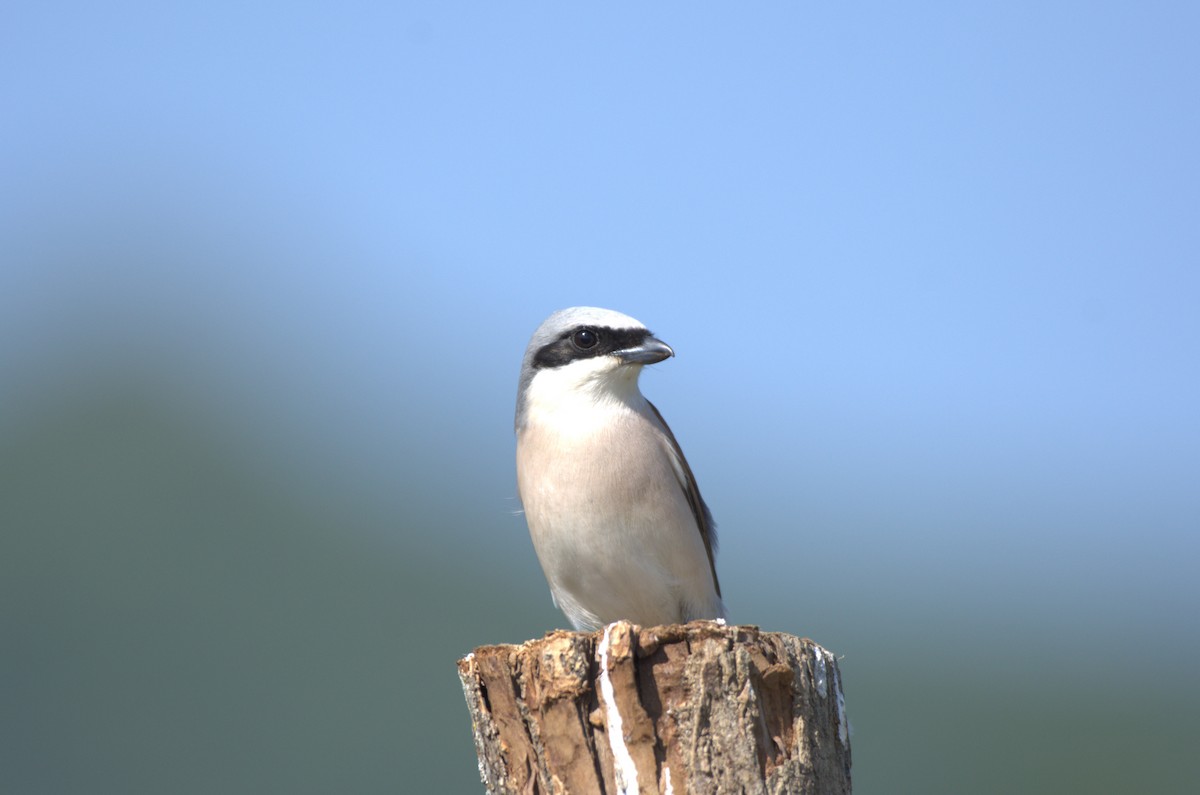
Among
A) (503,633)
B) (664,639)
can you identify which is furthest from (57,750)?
(664,639)

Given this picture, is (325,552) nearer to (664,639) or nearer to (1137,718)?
(1137,718)

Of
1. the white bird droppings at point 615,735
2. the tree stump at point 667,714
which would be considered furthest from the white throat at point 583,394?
the white bird droppings at point 615,735

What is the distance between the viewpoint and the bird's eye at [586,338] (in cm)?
786

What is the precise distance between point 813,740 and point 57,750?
2125cm

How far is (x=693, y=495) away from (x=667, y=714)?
3.32 meters

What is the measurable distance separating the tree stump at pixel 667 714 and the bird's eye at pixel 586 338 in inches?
112

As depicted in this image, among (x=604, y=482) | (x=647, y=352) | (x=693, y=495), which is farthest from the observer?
(x=693, y=495)

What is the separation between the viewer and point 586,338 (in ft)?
25.8

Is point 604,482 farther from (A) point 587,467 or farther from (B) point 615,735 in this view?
(B) point 615,735

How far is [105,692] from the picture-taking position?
2459 centimetres

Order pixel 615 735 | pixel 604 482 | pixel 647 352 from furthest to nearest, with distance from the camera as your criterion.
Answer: pixel 647 352 → pixel 604 482 → pixel 615 735

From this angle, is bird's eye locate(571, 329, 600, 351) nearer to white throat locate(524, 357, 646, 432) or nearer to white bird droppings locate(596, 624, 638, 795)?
white throat locate(524, 357, 646, 432)

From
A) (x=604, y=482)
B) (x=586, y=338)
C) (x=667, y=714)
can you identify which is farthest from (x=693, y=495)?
(x=667, y=714)

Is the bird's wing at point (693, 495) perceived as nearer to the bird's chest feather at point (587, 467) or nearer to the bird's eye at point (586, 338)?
the bird's chest feather at point (587, 467)
